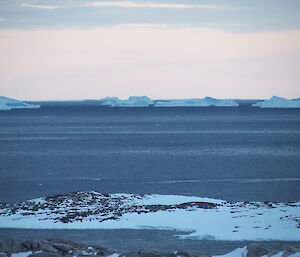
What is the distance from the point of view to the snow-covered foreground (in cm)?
2134

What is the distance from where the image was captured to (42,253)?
1519cm

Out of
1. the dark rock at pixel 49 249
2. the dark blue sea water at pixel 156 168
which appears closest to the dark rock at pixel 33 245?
the dark rock at pixel 49 249

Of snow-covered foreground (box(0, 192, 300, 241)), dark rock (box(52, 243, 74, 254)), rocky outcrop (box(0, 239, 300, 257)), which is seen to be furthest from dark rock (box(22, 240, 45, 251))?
snow-covered foreground (box(0, 192, 300, 241))

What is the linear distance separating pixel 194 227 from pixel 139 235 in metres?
2.26

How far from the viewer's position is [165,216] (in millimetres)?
24078

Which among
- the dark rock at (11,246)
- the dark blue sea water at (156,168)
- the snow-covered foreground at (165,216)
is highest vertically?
the dark rock at (11,246)

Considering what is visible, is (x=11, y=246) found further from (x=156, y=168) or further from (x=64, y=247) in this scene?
(x=156, y=168)

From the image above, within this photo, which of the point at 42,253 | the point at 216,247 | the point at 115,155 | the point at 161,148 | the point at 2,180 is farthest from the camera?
the point at 161,148

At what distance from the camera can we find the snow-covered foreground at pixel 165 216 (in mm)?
21344

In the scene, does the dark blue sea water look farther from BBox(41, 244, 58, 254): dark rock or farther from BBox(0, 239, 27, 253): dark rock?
BBox(41, 244, 58, 254): dark rock

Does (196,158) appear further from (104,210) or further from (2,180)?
(104,210)

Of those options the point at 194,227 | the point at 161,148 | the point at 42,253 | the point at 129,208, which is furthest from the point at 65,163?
the point at 42,253

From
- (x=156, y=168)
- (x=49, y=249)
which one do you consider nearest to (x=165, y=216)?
(x=49, y=249)

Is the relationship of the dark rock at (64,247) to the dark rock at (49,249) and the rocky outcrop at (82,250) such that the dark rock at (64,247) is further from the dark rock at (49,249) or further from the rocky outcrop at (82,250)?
the dark rock at (49,249)
